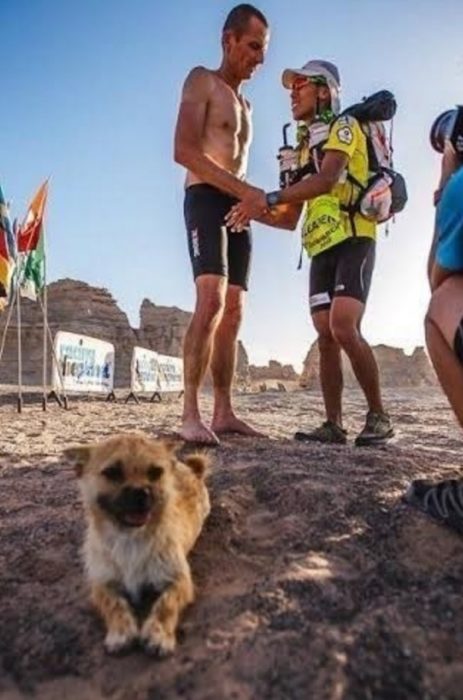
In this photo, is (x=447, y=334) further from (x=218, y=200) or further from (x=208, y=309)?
(x=218, y=200)

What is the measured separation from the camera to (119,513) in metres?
2.13

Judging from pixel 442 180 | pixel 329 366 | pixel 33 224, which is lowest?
pixel 329 366

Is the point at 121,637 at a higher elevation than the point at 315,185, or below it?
below

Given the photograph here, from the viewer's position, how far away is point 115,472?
7.31ft

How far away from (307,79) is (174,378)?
1654 centimetres

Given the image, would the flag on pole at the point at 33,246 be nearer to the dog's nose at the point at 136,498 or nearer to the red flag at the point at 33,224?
the red flag at the point at 33,224

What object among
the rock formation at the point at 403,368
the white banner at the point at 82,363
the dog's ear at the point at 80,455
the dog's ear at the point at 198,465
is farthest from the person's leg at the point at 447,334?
the rock formation at the point at 403,368

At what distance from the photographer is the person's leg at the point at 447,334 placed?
8.38ft

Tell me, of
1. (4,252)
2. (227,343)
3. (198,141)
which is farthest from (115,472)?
(4,252)

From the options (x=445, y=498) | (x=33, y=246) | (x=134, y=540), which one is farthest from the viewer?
(x=33, y=246)

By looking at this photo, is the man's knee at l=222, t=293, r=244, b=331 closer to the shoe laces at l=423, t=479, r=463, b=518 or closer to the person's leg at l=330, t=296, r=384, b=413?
the person's leg at l=330, t=296, r=384, b=413

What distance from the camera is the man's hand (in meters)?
4.37

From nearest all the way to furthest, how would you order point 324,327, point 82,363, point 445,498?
point 445,498, point 324,327, point 82,363

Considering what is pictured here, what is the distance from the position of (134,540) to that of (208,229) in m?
2.81
